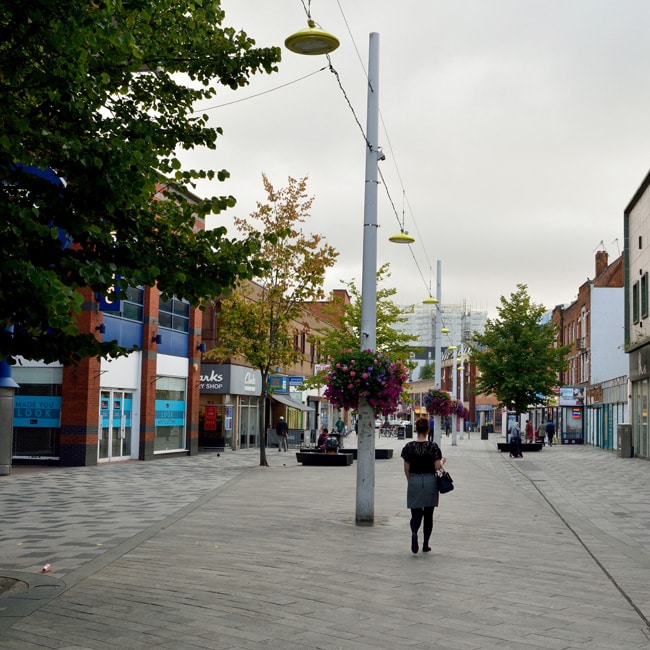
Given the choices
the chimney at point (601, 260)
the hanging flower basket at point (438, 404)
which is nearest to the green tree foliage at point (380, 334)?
the hanging flower basket at point (438, 404)

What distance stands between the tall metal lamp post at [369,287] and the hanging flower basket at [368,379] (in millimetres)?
203

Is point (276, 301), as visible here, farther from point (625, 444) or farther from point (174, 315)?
point (625, 444)

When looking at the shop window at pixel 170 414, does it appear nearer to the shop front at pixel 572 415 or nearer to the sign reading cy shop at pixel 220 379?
the sign reading cy shop at pixel 220 379

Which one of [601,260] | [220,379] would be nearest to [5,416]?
[220,379]

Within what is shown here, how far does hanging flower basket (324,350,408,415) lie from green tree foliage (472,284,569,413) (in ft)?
108

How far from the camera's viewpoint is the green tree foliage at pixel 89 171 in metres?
6.66

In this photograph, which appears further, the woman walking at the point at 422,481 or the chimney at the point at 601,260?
the chimney at the point at 601,260

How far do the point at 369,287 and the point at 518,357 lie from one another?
1339 inches

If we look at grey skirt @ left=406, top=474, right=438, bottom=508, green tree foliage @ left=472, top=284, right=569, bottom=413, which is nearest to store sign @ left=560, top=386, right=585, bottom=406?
green tree foliage @ left=472, top=284, right=569, bottom=413

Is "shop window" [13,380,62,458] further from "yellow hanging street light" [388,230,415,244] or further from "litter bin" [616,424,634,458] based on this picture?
"litter bin" [616,424,634,458]

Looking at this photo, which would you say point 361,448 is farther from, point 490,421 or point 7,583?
point 490,421

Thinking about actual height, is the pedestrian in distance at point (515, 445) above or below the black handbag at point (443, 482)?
below

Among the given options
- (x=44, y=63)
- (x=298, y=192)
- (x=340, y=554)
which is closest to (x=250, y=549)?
(x=340, y=554)

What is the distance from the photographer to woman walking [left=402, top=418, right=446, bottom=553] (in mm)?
10328
